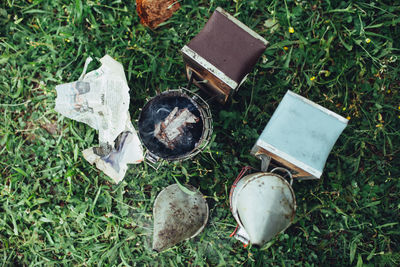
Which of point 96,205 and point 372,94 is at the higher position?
point 372,94

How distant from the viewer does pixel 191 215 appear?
213 cm

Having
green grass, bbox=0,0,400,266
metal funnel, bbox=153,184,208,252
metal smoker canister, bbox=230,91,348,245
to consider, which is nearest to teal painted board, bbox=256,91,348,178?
metal smoker canister, bbox=230,91,348,245

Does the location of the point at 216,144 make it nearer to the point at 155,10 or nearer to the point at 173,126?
the point at 173,126

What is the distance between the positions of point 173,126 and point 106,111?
637 millimetres

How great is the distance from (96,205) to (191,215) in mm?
887

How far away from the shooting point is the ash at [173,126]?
6.64 feet

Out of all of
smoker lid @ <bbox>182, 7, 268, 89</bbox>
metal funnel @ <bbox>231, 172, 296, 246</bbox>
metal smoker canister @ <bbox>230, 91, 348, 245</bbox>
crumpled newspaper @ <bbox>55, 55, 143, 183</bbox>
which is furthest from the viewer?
crumpled newspaper @ <bbox>55, 55, 143, 183</bbox>

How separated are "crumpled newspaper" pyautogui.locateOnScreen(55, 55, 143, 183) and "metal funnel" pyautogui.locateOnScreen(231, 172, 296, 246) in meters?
1.00

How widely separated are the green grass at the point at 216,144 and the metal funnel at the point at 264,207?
60 cm

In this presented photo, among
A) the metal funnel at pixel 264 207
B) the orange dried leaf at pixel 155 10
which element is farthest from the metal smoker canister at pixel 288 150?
the orange dried leaf at pixel 155 10

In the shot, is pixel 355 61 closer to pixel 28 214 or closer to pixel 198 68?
pixel 198 68

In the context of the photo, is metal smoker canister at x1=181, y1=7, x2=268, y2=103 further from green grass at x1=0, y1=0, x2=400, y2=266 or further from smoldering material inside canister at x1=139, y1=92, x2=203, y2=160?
green grass at x1=0, y1=0, x2=400, y2=266

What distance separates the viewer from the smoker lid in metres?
1.75

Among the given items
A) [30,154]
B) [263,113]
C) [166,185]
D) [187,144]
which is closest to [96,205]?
[166,185]
